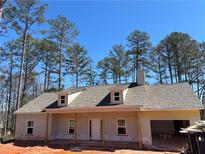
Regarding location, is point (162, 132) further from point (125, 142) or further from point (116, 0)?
point (116, 0)

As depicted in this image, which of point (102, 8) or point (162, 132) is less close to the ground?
point (102, 8)

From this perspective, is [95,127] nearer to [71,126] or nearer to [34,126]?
[71,126]

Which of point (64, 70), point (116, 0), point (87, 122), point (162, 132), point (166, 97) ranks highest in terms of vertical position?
point (116, 0)

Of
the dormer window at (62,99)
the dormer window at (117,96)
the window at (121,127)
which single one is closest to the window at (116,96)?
the dormer window at (117,96)

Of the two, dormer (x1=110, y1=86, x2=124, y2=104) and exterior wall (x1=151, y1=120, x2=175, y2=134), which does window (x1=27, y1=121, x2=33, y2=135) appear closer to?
dormer (x1=110, y1=86, x2=124, y2=104)

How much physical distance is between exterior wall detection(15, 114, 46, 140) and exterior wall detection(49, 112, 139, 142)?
0.94m

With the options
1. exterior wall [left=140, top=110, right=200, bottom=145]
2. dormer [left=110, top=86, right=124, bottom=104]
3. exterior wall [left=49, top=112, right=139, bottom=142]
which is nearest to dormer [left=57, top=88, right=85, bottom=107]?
exterior wall [left=49, top=112, right=139, bottom=142]

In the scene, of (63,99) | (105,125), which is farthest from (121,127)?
(63,99)

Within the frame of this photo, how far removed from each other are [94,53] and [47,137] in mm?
18619

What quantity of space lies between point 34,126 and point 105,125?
22.1 feet

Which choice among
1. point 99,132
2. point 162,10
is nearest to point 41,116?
point 99,132

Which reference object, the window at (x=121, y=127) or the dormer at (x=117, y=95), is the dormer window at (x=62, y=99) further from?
the window at (x=121, y=127)

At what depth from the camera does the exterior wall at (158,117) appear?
1271 centimetres

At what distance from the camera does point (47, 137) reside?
51.9 ft
